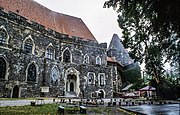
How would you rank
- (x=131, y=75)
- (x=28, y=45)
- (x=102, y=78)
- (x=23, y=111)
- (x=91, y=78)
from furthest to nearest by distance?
(x=131, y=75) < (x=102, y=78) < (x=91, y=78) < (x=28, y=45) < (x=23, y=111)

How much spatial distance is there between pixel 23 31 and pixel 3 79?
22.6 ft

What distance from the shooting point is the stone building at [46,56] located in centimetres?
2295

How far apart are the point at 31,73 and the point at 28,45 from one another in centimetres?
377

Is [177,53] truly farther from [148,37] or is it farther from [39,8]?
[39,8]

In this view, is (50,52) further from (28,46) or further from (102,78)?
(102,78)

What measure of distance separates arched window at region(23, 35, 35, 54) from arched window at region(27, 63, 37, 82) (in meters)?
1.93

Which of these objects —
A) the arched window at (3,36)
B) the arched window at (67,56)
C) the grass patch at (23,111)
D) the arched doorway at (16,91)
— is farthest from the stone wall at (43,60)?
the grass patch at (23,111)

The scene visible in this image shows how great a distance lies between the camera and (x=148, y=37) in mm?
7828

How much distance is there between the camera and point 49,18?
3466cm

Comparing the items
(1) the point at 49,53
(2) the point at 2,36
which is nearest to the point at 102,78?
(1) the point at 49,53

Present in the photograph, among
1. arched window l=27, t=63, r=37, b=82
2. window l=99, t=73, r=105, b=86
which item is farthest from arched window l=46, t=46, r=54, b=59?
window l=99, t=73, r=105, b=86

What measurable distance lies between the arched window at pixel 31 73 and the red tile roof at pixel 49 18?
25.5 feet

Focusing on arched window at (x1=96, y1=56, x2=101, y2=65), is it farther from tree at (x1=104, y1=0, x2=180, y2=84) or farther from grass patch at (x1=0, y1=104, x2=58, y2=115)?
tree at (x1=104, y1=0, x2=180, y2=84)

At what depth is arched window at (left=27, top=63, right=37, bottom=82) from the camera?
83.5 ft
